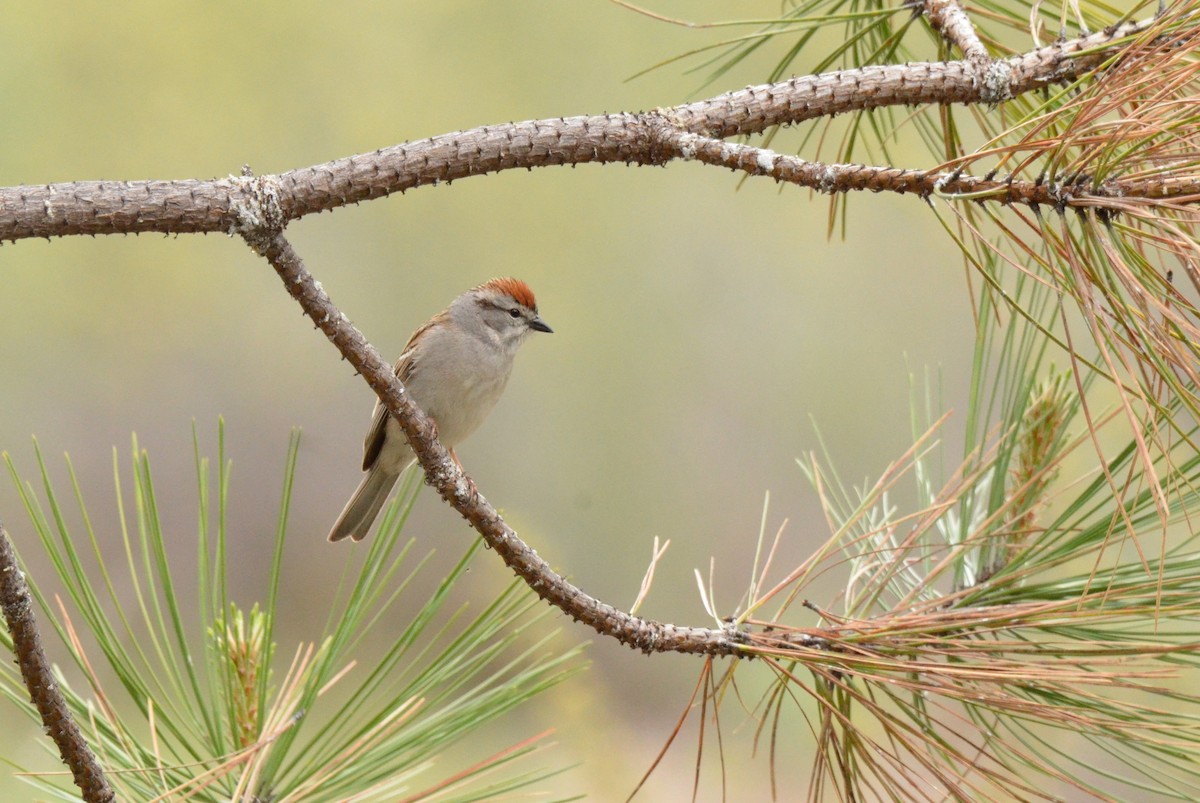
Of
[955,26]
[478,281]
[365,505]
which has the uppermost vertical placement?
[478,281]

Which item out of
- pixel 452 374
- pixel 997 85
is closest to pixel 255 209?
pixel 997 85

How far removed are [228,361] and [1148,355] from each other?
456 centimetres

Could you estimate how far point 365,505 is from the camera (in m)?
3.06

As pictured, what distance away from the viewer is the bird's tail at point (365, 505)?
2.98 m

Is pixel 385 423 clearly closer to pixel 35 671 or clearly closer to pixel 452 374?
pixel 452 374

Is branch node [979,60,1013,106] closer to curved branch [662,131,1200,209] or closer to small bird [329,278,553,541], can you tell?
curved branch [662,131,1200,209]

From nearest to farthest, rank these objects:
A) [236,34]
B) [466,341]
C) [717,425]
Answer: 1. [466,341]
2. [236,34]
3. [717,425]

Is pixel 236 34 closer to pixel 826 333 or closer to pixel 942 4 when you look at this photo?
pixel 826 333

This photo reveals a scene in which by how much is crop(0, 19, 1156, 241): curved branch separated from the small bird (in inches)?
62.4

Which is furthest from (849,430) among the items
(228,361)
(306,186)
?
(306,186)

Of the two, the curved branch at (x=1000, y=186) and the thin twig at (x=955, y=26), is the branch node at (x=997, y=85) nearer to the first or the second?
the thin twig at (x=955, y=26)

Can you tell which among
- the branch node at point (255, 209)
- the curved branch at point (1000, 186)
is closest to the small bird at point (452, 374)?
the branch node at point (255, 209)

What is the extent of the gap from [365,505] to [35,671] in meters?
2.07

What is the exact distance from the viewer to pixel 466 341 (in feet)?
9.18
